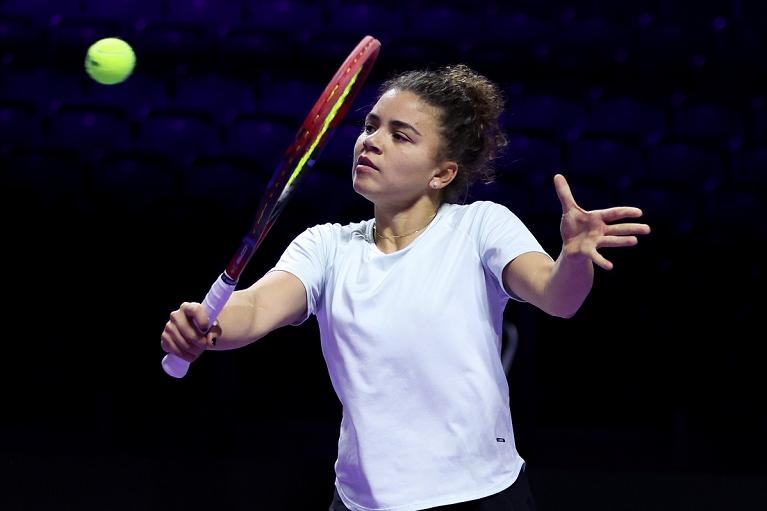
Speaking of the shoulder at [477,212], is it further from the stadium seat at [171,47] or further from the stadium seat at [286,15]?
the stadium seat at [286,15]

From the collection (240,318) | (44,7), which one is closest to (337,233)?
(240,318)

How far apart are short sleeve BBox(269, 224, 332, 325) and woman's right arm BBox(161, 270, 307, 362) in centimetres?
1

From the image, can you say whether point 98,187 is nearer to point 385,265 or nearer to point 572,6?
point 385,265

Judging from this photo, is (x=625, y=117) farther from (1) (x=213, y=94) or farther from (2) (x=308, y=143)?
(2) (x=308, y=143)

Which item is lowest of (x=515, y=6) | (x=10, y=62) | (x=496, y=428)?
(x=496, y=428)

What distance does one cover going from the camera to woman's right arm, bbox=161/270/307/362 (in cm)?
176

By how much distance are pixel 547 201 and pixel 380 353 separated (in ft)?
12.7

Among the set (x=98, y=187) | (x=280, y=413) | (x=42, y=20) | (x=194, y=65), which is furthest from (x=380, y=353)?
(x=42, y=20)

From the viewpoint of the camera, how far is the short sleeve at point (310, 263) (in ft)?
6.73

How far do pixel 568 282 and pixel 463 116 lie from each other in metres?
0.58

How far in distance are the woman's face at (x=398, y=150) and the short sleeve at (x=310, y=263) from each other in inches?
6.3

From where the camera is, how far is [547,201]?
5.59 meters

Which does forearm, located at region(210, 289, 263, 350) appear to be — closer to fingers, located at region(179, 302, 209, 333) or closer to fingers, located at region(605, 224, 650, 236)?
fingers, located at region(179, 302, 209, 333)

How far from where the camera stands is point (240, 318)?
1.93 m
